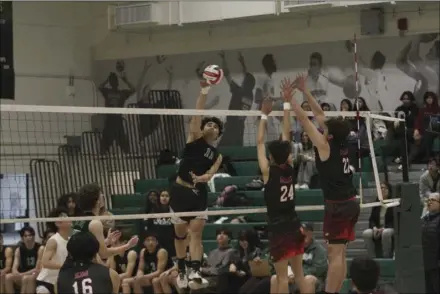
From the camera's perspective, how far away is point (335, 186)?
9.45 metres

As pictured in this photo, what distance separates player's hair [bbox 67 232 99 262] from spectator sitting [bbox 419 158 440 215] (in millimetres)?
8660


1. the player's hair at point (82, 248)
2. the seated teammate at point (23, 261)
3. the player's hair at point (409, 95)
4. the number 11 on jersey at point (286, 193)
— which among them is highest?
the player's hair at point (409, 95)

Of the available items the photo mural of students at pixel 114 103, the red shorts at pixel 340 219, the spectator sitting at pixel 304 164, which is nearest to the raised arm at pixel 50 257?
the red shorts at pixel 340 219

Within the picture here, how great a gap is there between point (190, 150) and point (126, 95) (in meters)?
11.5

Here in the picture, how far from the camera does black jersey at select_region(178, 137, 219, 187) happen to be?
33.3 ft

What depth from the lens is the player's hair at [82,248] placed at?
7078 mm

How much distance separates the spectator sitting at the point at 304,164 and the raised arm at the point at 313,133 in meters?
6.99

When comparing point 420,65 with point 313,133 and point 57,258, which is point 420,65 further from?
point 57,258

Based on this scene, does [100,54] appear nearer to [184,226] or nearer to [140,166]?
[140,166]

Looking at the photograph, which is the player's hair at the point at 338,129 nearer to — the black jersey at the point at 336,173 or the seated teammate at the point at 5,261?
the black jersey at the point at 336,173

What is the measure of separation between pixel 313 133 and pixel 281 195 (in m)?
0.74

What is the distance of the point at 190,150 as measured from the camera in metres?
10.2

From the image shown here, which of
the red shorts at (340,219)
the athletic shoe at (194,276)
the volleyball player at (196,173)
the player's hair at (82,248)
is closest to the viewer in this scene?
the player's hair at (82,248)

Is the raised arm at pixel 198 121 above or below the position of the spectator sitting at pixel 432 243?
above
